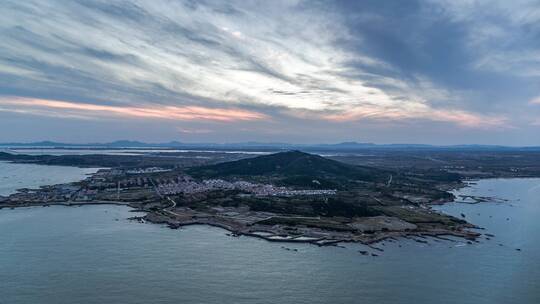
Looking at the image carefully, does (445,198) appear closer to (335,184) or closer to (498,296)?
(335,184)

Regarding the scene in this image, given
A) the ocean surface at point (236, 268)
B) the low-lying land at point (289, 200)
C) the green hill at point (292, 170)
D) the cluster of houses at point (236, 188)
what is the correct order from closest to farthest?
the ocean surface at point (236, 268), the low-lying land at point (289, 200), the cluster of houses at point (236, 188), the green hill at point (292, 170)

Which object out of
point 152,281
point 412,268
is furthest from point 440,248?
point 152,281

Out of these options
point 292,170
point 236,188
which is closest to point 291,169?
point 292,170

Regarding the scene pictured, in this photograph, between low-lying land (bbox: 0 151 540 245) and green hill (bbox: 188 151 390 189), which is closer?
low-lying land (bbox: 0 151 540 245)

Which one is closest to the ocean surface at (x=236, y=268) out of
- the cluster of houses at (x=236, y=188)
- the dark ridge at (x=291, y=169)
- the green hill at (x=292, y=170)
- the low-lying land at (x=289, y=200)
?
the low-lying land at (x=289, y=200)

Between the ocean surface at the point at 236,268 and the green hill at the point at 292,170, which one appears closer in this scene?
the ocean surface at the point at 236,268

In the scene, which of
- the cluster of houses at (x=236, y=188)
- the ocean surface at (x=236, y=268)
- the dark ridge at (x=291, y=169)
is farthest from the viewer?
the dark ridge at (x=291, y=169)

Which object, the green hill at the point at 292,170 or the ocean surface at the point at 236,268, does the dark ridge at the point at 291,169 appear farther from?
the ocean surface at the point at 236,268

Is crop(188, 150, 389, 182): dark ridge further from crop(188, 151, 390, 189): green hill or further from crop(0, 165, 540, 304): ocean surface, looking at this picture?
crop(0, 165, 540, 304): ocean surface

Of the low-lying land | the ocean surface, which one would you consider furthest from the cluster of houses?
the ocean surface
